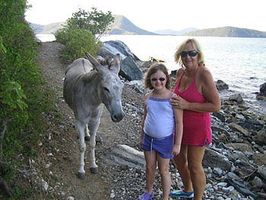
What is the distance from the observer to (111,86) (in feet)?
18.7

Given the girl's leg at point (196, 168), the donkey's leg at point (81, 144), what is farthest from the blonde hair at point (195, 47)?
the donkey's leg at point (81, 144)

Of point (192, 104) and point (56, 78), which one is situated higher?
point (192, 104)

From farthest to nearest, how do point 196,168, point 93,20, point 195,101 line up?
point 93,20
point 196,168
point 195,101

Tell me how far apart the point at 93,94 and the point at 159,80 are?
4.28 ft

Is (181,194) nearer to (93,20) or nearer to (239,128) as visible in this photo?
(239,128)

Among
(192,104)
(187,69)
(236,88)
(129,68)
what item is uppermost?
(187,69)

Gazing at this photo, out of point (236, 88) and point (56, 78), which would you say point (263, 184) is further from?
point (236, 88)

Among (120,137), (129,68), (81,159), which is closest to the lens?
(81,159)

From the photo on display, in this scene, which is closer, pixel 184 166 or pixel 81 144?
pixel 184 166

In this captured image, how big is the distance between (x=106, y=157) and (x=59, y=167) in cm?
120

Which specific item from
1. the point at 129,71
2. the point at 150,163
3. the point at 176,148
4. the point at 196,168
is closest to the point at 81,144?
the point at 150,163

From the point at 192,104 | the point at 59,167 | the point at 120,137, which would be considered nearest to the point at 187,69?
the point at 192,104

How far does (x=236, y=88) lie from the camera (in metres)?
30.5

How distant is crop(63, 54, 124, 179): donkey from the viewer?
5695 millimetres
